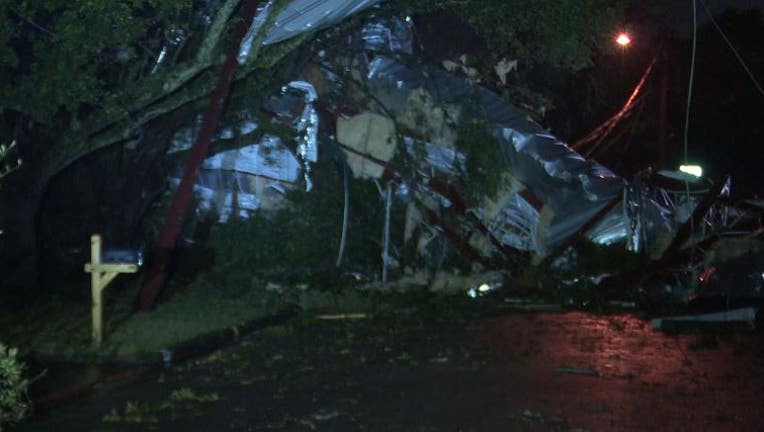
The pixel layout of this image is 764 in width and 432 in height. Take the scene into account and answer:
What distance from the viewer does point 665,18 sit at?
83.8 feet

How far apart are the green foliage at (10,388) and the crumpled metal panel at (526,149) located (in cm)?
1365

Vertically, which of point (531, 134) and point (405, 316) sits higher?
point (531, 134)

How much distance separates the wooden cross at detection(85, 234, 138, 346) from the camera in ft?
41.2

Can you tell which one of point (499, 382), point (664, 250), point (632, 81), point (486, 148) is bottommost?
point (499, 382)

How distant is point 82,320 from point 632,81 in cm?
2020

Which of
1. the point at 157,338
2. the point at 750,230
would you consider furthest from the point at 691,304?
the point at 157,338

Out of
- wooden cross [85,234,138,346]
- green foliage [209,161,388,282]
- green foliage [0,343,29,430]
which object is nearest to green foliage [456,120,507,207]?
green foliage [209,161,388,282]

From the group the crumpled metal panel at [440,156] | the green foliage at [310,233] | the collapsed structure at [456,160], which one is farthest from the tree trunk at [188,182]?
the crumpled metal panel at [440,156]

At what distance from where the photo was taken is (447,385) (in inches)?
422

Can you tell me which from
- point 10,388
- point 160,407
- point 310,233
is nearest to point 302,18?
point 310,233

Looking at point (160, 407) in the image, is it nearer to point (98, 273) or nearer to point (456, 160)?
point (98, 273)

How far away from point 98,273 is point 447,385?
4.59m

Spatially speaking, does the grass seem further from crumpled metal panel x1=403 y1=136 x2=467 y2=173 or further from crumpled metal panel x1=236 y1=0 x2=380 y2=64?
crumpled metal panel x1=236 y1=0 x2=380 y2=64

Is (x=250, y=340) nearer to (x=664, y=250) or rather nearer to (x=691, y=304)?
(x=691, y=304)
